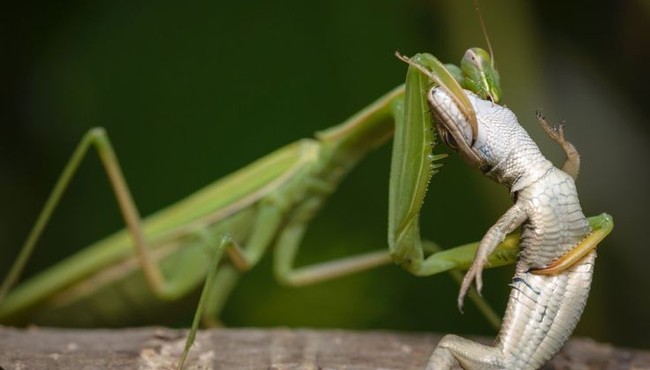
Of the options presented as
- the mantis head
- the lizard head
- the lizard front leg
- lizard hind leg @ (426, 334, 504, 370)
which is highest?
the mantis head

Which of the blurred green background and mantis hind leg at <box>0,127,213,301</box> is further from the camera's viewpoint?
the blurred green background

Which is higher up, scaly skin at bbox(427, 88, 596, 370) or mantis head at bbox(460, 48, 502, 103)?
mantis head at bbox(460, 48, 502, 103)

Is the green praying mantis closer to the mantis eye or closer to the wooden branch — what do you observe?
the wooden branch

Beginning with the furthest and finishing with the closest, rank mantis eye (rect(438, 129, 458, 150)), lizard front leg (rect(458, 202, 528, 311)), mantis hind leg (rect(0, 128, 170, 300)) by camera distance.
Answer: mantis hind leg (rect(0, 128, 170, 300)), mantis eye (rect(438, 129, 458, 150)), lizard front leg (rect(458, 202, 528, 311))

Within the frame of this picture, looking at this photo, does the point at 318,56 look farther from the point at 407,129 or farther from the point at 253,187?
the point at 407,129

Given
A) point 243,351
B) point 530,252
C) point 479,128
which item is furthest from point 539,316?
point 243,351

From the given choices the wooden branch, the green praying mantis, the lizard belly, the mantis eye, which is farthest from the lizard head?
the green praying mantis

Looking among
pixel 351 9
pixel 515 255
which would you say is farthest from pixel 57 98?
pixel 515 255
